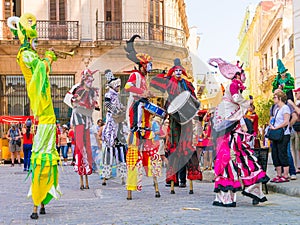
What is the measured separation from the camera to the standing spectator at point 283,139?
10367 millimetres

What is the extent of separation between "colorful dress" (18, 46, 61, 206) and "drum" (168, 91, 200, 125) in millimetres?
2267

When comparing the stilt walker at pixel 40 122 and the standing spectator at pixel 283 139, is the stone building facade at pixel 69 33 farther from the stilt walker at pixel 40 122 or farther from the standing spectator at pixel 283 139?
the stilt walker at pixel 40 122

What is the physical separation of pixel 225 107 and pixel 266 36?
4639cm

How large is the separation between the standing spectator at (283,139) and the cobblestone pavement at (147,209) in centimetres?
107

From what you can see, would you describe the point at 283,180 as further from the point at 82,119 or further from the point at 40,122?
the point at 40,122

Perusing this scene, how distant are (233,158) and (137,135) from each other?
1628 mm

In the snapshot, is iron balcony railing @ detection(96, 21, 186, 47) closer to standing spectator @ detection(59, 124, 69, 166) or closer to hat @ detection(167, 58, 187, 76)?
standing spectator @ detection(59, 124, 69, 166)

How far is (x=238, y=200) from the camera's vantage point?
8594mm

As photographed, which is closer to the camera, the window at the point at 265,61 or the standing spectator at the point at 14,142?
the standing spectator at the point at 14,142

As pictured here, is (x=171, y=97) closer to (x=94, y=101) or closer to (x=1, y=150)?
(x=94, y=101)

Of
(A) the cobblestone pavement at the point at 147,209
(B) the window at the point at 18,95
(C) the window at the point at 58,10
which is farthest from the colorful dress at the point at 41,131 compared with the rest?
(C) the window at the point at 58,10

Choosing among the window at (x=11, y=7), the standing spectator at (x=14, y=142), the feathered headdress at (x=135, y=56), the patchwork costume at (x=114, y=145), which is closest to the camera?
the feathered headdress at (x=135, y=56)

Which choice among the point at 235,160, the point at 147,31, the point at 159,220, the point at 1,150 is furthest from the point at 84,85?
the point at 147,31

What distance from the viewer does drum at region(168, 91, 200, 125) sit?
9.02m
